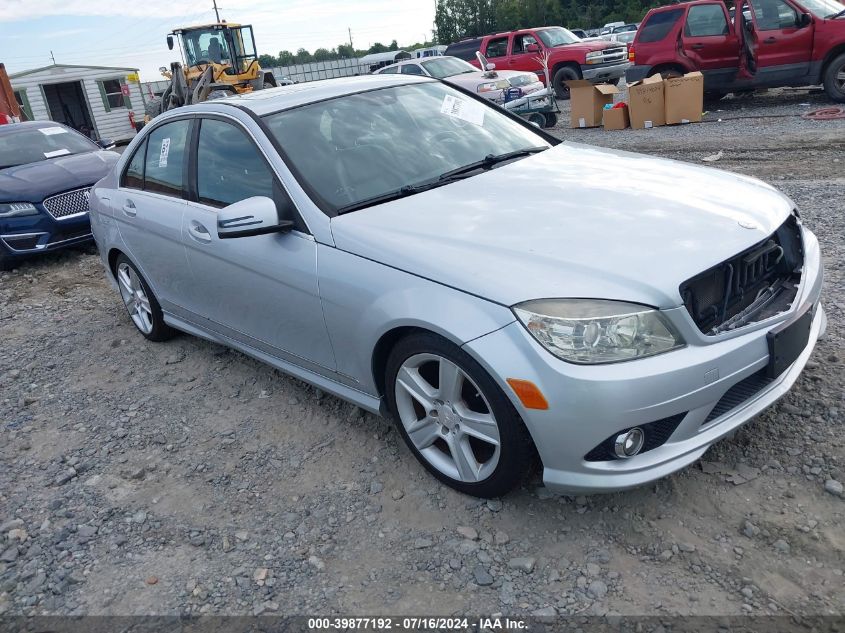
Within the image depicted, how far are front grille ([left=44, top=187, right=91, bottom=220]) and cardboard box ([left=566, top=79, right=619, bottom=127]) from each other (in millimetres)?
8566

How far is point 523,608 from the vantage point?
7.84 feet

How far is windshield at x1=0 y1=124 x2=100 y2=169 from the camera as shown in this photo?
Result: 857 cm

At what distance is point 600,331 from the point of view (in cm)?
240

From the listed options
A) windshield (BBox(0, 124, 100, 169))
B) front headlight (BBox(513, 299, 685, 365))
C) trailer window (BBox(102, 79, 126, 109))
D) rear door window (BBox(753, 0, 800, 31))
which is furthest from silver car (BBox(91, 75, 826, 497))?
trailer window (BBox(102, 79, 126, 109))

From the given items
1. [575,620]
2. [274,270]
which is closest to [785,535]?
[575,620]

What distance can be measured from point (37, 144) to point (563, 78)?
1300 centimetres

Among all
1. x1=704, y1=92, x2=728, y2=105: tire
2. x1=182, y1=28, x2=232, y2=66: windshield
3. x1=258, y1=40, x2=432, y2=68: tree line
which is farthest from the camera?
x1=258, y1=40, x2=432, y2=68: tree line

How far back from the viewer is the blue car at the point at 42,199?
7.57 metres

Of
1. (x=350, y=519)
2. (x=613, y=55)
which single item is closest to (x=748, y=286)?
(x=350, y=519)

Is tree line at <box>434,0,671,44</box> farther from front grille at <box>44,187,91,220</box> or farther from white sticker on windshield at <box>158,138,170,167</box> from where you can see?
white sticker on windshield at <box>158,138,170,167</box>

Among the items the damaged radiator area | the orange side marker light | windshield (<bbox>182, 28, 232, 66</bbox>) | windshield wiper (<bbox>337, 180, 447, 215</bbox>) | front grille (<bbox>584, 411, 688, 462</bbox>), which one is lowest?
front grille (<bbox>584, 411, 688, 462</bbox>)

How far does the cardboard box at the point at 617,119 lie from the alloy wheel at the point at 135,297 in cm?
934

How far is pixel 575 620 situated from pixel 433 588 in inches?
20.1

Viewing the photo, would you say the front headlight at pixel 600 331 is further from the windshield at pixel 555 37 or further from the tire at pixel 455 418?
the windshield at pixel 555 37
